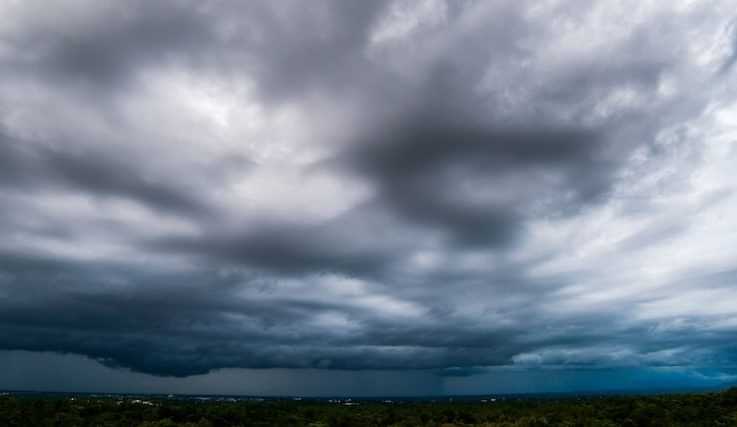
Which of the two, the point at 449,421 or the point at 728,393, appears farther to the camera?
the point at 728,393

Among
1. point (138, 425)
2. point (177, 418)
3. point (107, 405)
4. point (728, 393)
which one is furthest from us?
point (728, 393)

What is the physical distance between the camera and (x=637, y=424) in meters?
65.6

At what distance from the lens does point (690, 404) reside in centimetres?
7975

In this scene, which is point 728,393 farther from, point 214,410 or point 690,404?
point 214,410

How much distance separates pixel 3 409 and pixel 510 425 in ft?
219

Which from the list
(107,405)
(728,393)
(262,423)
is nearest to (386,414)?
(262,423)

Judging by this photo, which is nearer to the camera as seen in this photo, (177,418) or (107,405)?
(177,418)

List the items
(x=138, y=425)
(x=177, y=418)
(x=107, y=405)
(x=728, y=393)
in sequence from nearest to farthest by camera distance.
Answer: (x=138, y=425) < (x=177, y=418) < (x=107, y=405) < (x=728, y=393)

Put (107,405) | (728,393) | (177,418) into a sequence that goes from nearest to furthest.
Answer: (177,418)
(107,405)
(728,393)

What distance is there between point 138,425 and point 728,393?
83064mm

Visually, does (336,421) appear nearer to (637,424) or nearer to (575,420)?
(575,420)

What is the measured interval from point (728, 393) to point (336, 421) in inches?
2342

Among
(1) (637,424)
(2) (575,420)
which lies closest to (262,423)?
(2) (575,420)

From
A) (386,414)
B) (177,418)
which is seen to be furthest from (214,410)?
(386,414)
